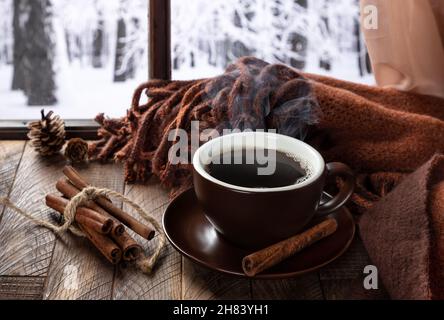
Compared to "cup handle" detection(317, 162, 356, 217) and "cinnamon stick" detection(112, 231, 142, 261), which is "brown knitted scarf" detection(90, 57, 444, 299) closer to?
"cup handle" detection(317, 162, 356, 217)

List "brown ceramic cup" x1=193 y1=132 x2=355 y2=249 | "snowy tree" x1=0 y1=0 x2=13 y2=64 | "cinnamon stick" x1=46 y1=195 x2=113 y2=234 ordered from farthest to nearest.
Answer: "snowy tree" x1=0 y1=0 x2=13 y2=64 < "cinnamon stick" x1=46 y1=195 x2=113 y2=234 < "brown ceramic cup" x1=193 y1=132 x2=355 y2=249

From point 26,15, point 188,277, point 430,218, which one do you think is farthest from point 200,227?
point 26,15

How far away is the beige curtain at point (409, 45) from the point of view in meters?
1.12

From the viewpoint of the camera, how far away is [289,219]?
32.2 inches

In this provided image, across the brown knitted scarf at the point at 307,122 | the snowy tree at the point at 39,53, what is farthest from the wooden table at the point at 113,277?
the snowy tree at the point at 39,53

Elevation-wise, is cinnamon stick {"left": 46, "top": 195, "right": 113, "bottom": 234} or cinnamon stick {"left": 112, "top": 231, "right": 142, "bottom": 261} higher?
cinnamon stick {"left": 46, "top": 195, "right": 113, "bottom": 234}

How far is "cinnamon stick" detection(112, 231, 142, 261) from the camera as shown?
0.88 metres

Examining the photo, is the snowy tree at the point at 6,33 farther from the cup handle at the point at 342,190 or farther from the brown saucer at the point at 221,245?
the cup handle at the point at 342,190

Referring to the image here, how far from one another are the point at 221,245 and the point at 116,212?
0.20 m

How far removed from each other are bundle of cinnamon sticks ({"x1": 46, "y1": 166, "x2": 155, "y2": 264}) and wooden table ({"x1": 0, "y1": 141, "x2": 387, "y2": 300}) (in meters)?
0.02

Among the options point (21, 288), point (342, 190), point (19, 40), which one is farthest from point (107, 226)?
point (19, 40)

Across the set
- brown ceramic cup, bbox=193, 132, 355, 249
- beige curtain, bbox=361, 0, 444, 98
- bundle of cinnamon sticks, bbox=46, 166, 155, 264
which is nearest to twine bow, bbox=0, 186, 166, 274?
bundle of cinnamon sticks, bbox=46, 166, 155, 264

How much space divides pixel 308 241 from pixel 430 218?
175mm

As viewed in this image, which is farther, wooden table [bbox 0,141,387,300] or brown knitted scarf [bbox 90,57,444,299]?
brown knitted scarf [bbox 90,57,444,299]
